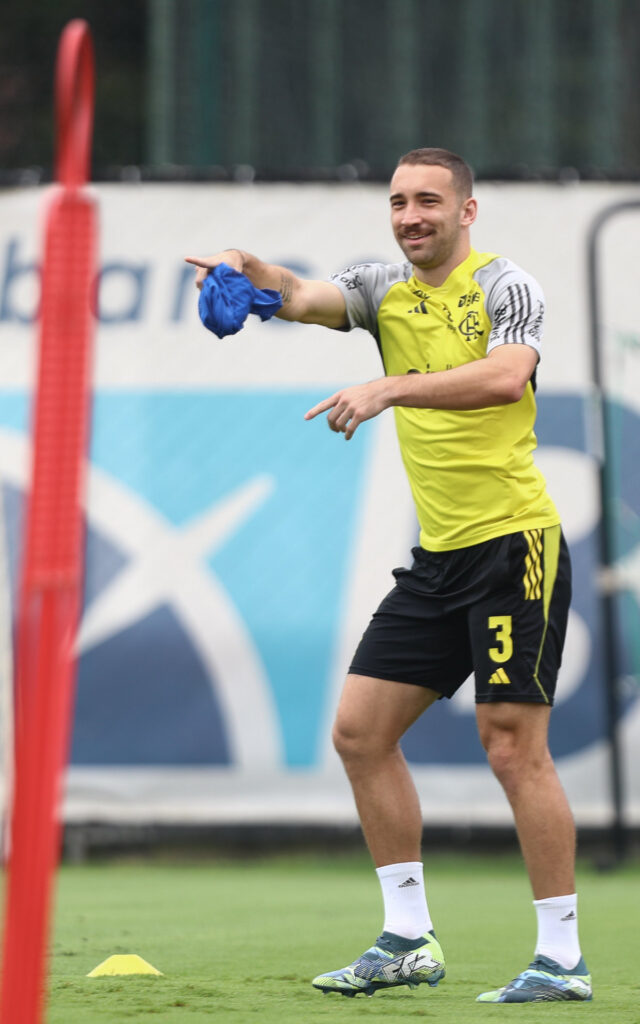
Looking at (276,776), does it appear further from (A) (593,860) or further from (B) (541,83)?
(B) (541,83)

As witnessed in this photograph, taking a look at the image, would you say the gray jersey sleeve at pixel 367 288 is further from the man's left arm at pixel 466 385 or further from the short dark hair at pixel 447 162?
the man's left arm at pixel 466 385

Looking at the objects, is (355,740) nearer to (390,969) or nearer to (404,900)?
(404,900)

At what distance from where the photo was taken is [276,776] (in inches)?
281

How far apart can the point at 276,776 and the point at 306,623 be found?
0.67m

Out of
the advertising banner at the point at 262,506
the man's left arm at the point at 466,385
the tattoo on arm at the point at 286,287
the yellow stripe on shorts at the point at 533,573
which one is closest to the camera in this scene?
the man's left arm at the point at 466,385

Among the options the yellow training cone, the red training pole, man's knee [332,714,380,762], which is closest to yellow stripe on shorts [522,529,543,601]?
man's knee [332,714,380,762]

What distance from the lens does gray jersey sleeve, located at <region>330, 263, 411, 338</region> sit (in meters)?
4.14

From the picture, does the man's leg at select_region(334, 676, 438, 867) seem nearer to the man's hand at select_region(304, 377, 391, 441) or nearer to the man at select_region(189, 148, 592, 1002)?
the man at select_region(189, 148, 592, 1002)

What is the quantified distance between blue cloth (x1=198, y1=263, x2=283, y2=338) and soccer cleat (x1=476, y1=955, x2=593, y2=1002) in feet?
5.19

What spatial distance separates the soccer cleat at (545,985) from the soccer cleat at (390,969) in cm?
16

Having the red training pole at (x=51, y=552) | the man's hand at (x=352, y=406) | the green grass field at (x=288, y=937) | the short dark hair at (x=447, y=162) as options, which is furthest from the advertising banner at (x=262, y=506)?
the red training pole at (x=51, y=552)

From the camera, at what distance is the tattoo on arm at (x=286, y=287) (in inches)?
158

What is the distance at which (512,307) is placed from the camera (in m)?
3.84

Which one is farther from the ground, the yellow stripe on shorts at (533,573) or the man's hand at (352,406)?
the man's hand at (352,406)
